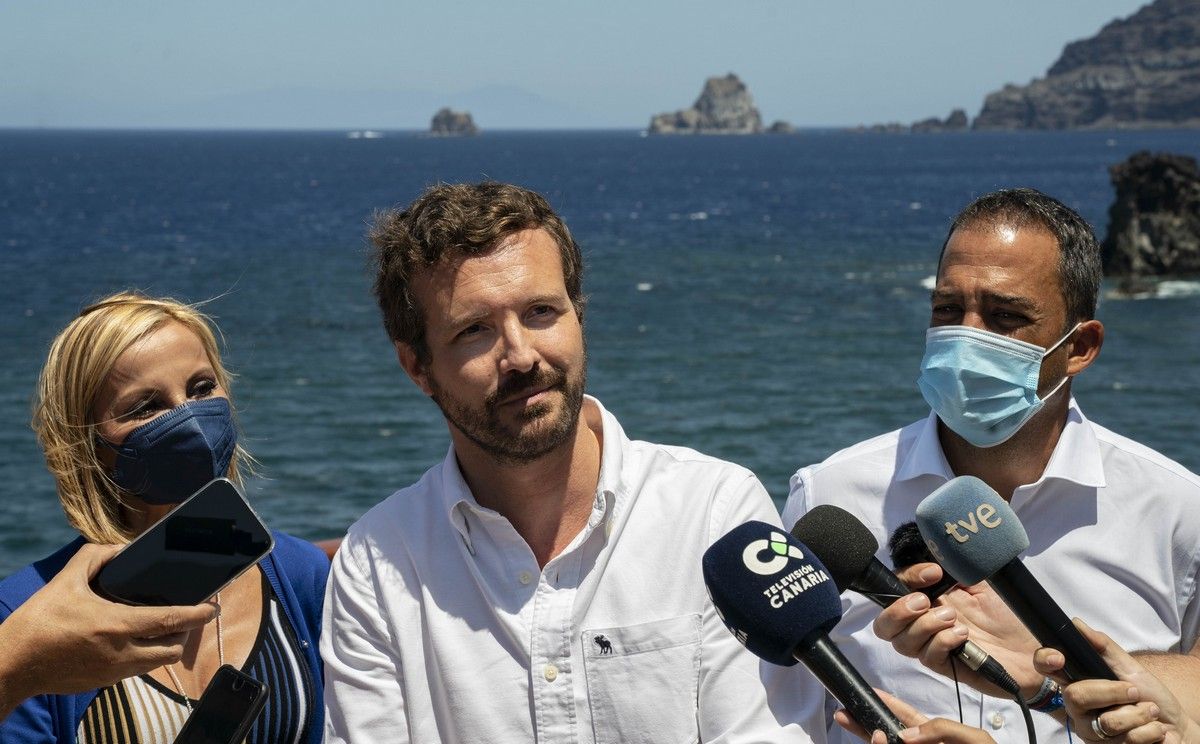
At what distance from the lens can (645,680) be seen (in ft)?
12.2

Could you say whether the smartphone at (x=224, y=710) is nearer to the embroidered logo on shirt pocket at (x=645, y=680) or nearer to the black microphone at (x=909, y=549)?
the embroidered logo on shirt pocket at (x=645, y=680)

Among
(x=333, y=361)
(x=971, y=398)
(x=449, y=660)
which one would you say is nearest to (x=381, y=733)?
(x=449, y=660)

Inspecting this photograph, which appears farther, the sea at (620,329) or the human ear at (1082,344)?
the sea at (620,329)

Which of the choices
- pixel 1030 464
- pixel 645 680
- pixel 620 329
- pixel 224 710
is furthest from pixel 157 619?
pixel 620 329

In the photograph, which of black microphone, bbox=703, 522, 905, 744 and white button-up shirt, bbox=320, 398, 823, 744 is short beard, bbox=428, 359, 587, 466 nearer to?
white button-up shirt, bbox=320, 398, 823, 744

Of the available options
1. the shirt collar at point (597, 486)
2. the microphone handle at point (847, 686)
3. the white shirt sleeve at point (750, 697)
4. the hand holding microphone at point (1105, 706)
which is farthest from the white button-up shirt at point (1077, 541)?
the microphone handle at point (847, 686)

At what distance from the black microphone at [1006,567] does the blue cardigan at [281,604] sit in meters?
2.08

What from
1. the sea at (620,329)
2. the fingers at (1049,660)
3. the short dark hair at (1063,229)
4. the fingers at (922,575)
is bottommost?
the sea at (620,329)

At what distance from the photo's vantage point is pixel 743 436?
30.2 meters

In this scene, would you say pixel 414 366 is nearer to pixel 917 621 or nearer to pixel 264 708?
pixel 264 708

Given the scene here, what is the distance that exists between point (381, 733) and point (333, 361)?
1320 inches

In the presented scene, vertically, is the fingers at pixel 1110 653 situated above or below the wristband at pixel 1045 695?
above

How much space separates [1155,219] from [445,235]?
4942 centimetres

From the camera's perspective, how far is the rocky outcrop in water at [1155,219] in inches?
1901
